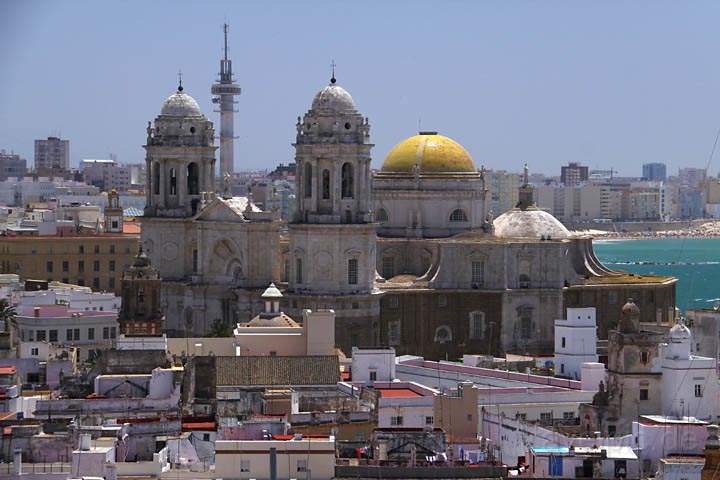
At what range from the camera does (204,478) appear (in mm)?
36906

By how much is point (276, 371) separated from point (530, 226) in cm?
1976

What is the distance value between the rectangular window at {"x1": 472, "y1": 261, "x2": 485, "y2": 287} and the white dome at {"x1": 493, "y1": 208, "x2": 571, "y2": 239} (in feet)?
6.61

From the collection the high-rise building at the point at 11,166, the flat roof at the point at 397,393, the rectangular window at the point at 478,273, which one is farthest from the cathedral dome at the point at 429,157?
the high-rise building at the point at 11,166

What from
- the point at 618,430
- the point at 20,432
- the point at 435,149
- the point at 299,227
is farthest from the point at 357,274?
the point at 20,432

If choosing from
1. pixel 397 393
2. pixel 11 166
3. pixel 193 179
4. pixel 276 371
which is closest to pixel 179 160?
pixel 193 179

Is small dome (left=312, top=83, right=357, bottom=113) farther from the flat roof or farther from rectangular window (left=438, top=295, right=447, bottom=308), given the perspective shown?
the flat roof

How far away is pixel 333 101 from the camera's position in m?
65.2

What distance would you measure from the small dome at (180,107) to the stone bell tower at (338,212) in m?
8.39

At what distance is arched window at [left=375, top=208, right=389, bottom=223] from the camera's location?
7100 cm

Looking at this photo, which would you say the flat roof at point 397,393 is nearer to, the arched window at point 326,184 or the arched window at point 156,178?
the arched window at point 326,184

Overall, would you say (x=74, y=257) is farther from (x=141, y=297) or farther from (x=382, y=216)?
(x=141, y=297)

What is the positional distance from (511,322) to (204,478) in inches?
1219

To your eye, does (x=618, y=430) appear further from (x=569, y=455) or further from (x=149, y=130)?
(x=149, y=130)

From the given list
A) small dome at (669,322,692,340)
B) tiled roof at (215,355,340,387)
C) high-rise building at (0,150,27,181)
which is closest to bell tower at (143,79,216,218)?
tiled roof at (215,355,340,387)
